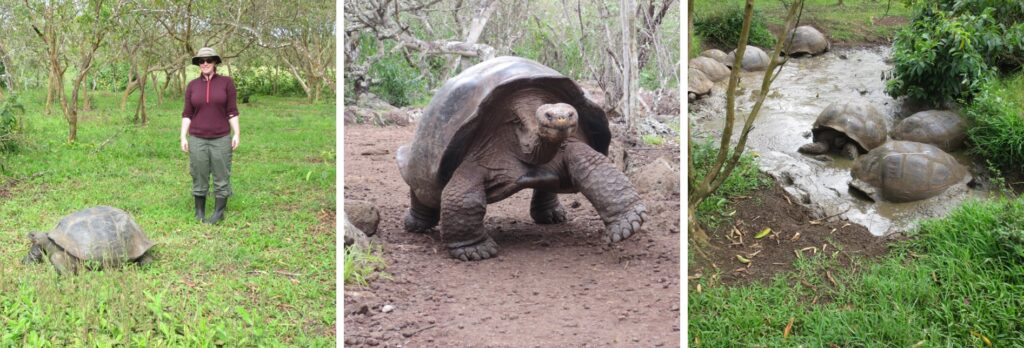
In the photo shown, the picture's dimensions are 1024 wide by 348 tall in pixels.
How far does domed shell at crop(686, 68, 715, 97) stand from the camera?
23.5 ft

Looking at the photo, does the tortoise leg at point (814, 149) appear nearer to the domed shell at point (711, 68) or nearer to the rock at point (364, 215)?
the domed shell at point (711, 68)

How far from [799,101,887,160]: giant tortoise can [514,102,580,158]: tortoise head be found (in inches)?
168

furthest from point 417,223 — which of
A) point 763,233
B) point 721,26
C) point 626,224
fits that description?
point 721,26

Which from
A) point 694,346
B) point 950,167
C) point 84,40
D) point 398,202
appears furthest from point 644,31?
point 84,40

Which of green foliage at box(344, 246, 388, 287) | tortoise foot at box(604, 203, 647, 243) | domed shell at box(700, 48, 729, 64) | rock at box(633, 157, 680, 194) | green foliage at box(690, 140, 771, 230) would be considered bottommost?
green foliage at box(690, 140, 771, 230)

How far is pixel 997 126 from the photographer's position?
5.64m

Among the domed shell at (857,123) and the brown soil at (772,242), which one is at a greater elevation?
the domed shell at (857,123)

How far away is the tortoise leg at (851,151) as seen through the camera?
6277 millimetres

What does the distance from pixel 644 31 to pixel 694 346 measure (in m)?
1.69

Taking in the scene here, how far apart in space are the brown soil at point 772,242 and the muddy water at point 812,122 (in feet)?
0.70

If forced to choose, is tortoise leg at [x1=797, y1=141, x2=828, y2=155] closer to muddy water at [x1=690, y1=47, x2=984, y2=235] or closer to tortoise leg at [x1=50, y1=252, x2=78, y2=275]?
muddy water at [x1=690, y1=47, x2=984, y2=235]

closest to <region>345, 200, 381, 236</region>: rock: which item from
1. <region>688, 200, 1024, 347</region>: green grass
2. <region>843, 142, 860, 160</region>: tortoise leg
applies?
<region>688, 200, 1024, 347</region>: green grass

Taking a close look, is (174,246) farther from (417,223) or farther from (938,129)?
(938,129)

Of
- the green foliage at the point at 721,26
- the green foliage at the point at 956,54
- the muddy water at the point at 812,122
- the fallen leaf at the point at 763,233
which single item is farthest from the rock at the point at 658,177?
the green foliage at the point at 721,26
